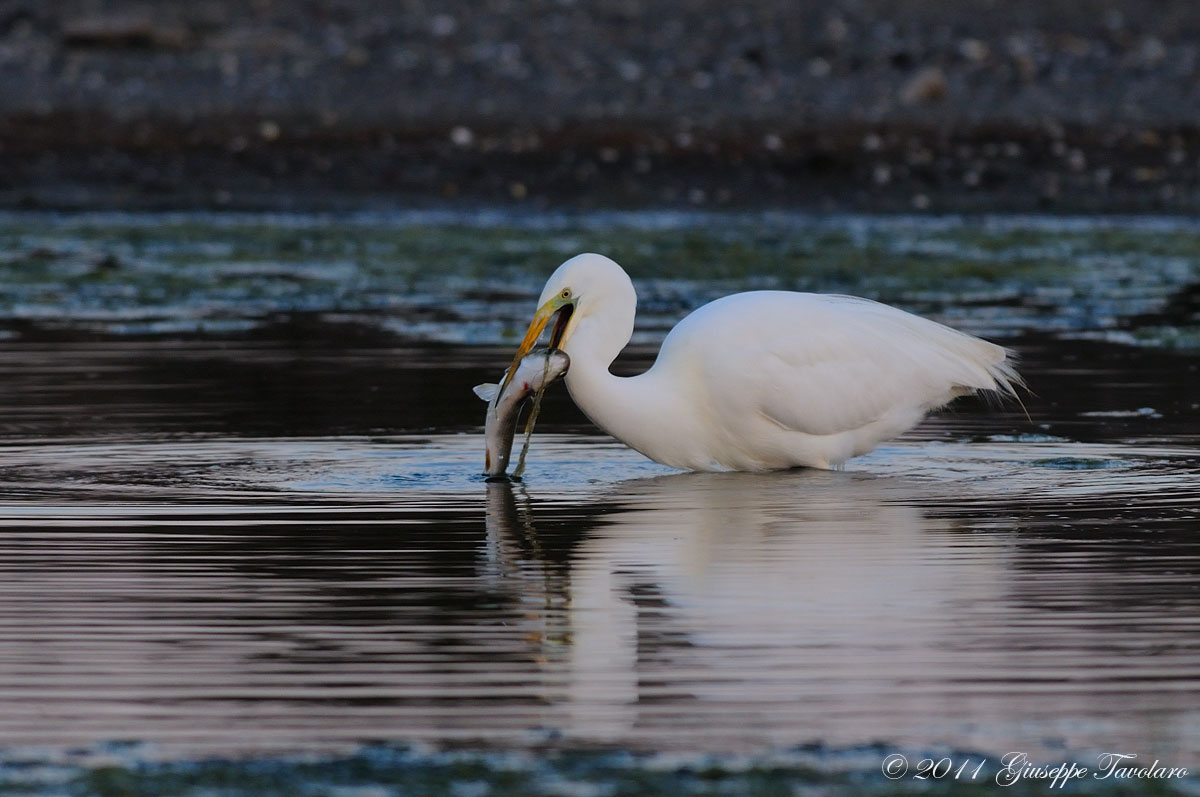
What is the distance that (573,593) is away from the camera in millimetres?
7082

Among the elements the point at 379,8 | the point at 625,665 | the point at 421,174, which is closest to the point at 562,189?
the point at 421,174

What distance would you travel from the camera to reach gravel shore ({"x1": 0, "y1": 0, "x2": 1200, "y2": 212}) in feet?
80.9

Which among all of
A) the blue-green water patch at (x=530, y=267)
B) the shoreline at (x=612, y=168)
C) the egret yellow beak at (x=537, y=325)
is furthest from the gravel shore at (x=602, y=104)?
the egret yellow beak at (x=537, y=325)

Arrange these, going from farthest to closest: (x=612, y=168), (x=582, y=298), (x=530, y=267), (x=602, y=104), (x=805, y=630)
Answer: (x=602, y=104) < (x=612, y=168) < (x=530, y=267) < (x=582, y=298) < (x=805, y=630)

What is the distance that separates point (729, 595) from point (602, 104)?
20211mm

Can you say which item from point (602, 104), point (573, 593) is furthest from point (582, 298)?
point (602, 104)

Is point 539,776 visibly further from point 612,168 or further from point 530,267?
point 612,168

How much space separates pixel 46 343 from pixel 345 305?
2874 mm

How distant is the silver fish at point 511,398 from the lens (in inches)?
371

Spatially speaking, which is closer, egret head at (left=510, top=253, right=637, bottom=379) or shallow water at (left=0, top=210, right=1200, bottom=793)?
shallow water at (left=0, top=210, right=1200, bottom=793)

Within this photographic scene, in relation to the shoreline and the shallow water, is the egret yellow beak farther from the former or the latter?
the shoreline

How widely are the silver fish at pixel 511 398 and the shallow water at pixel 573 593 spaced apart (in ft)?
0.70

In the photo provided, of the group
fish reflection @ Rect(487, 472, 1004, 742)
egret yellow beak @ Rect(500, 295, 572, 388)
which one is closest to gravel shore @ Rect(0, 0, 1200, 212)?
egret yellow beak @ Rect(500, 295, 572, 388)

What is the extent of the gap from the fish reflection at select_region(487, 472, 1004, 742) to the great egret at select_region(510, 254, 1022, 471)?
0.35 meters
